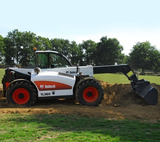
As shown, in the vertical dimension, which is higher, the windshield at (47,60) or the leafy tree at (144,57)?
the leafy tree at (144,57)

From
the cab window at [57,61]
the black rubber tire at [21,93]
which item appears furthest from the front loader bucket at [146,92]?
the black rubber tire at [21,93]

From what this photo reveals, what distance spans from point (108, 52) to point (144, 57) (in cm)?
1590

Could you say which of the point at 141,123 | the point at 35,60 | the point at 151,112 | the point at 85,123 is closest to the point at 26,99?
the point at 35,60

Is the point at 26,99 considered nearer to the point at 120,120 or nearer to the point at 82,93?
the point at 82,93

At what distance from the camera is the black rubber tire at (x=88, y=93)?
760 centimetres

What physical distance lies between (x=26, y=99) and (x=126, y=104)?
443cm

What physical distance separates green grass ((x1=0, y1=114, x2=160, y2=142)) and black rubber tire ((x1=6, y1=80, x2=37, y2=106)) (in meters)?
1.29

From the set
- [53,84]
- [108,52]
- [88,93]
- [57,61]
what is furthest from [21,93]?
[108,52]

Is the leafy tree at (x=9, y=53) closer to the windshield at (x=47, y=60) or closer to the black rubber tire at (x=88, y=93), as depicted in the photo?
the windshield at (x=47, y=60)

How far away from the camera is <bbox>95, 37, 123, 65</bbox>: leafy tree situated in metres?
83.3

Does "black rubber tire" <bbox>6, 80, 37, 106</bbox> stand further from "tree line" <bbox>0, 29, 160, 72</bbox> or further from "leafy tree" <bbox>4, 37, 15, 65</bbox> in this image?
"leafy tree" <bbox>4, 37, 15, 65</bbox>

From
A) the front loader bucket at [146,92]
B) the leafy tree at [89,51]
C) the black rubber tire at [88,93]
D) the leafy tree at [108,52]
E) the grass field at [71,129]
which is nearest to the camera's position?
the grass field at [71,129]

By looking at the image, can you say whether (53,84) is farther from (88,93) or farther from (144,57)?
(144,57)

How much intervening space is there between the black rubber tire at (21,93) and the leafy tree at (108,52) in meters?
76.8
